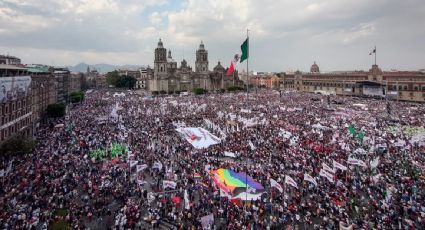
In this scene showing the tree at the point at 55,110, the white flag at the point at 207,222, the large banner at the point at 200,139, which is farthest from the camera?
the tree at the point at 55,110

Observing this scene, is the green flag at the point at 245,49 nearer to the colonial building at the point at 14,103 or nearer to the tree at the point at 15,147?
the tree at the point at 15,147

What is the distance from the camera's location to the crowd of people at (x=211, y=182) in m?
14.5

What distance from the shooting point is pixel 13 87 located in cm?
2930

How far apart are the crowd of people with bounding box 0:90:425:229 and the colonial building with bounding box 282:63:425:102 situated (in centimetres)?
3784

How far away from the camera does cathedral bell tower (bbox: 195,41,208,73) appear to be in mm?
117250

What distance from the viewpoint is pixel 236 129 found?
33312 mm

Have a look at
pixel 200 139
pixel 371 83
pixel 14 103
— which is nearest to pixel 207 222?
pixel 200 139

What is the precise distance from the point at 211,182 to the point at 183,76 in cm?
9687

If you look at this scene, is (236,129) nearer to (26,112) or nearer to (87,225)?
(87,225)

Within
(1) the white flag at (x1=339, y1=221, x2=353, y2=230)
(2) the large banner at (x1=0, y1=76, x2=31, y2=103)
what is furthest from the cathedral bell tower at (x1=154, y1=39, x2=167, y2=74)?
(1) the white flag at (x1=339, y1=221, x2=353, y2=230)

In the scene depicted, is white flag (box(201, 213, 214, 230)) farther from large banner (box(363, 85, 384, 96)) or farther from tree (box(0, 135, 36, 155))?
large banner (box(363, 85, 384, 96))

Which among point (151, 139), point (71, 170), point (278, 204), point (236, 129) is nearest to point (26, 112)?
point (151, 139)

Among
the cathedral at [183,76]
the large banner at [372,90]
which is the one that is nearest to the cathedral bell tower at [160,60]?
the cathedral at [183,76]

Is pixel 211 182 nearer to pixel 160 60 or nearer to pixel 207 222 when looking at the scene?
pixel 207 222
